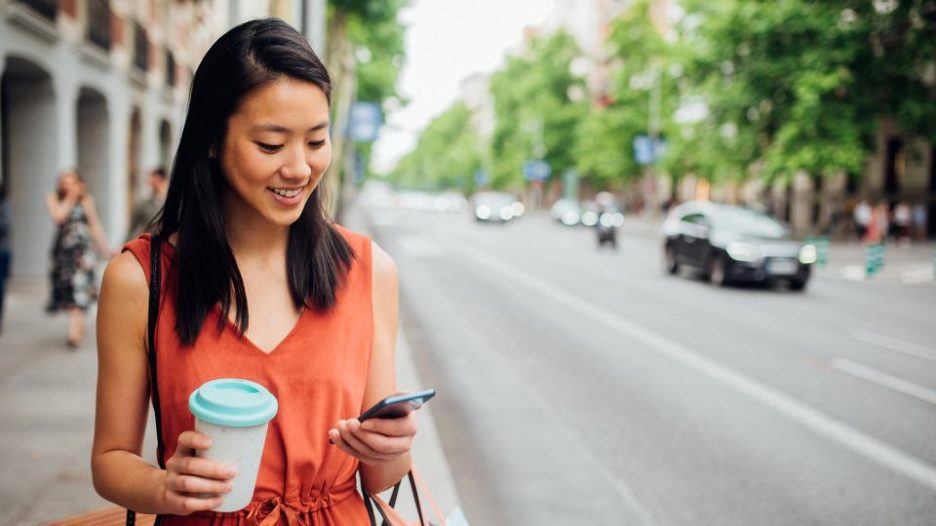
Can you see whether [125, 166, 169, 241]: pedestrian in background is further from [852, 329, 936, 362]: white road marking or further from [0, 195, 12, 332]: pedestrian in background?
[852, 329, 936, 362]: white road marking

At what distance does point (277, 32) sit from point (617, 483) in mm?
3958

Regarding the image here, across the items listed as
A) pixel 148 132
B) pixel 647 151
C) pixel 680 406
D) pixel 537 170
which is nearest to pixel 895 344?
pixel 680 406

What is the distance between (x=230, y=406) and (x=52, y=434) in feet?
15.1

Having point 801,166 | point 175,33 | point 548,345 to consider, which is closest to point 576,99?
point 801,166

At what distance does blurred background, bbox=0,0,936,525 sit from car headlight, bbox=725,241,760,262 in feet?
0.13

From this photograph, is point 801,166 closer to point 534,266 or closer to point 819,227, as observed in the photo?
point 819,227

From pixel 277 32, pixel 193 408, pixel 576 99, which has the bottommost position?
pixel 193 408

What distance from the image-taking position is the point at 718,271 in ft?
53.3

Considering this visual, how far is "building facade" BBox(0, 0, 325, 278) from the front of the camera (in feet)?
40.8

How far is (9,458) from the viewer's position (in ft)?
15.6

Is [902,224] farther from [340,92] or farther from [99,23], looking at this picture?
[99,23]

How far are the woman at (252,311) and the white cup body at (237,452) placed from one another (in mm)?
187

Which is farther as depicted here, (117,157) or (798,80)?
(798,80)

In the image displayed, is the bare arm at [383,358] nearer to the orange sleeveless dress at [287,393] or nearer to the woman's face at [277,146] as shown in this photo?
the orange sleeveless dress at [287,393]
